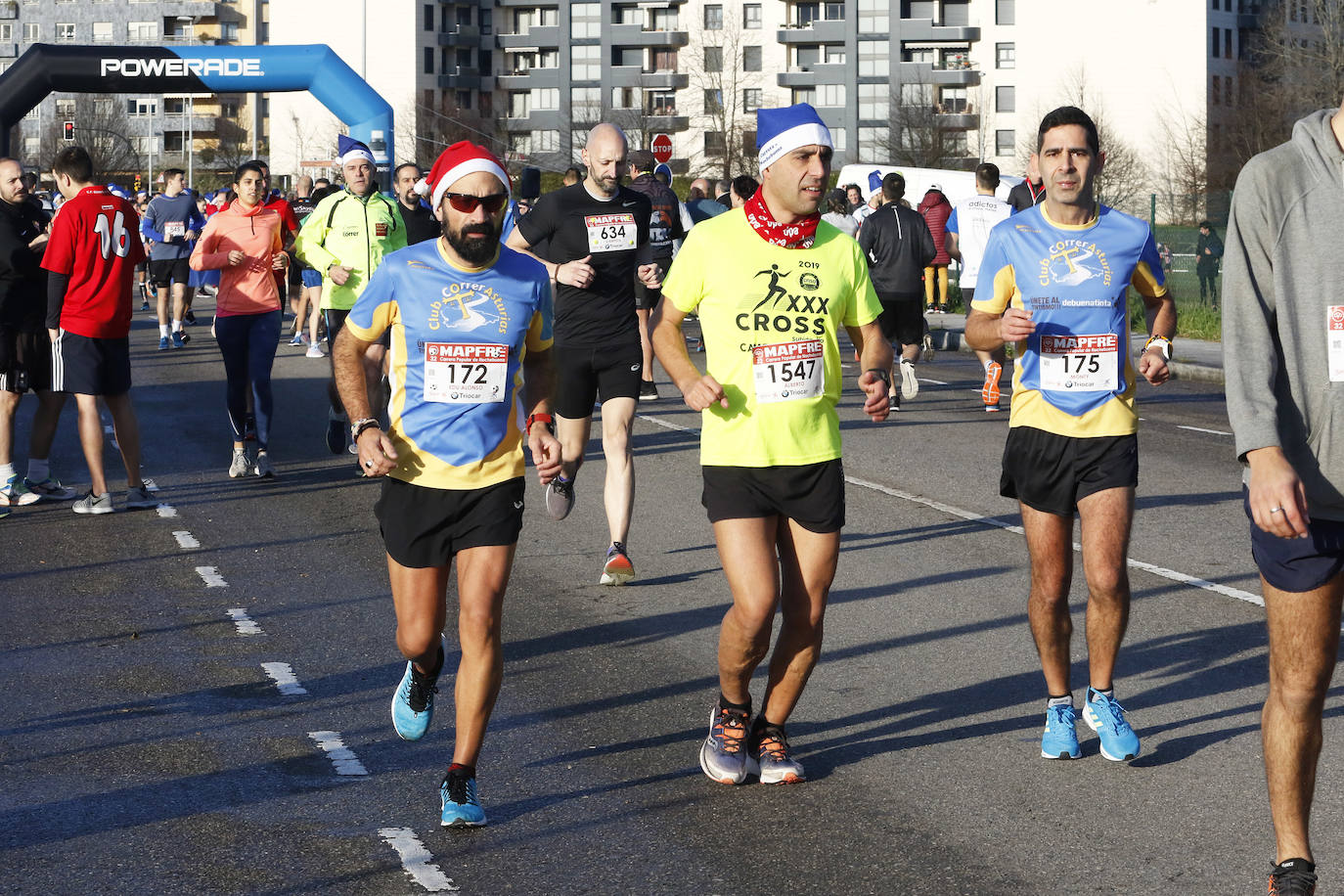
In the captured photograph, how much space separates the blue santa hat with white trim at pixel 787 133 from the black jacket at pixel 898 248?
10.7 metres

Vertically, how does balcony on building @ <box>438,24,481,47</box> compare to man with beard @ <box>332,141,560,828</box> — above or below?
above

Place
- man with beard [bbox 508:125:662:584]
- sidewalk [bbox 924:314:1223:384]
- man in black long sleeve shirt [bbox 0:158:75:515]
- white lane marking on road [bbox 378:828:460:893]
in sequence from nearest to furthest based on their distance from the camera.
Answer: white lane marking on road [bbox 378:828:460:893] → man with beard [bbox 508:125:662:584] → man in black long sleeve shirt [bbox 0:158:75:515] → sidewalk [bbox 924:314:1223:384]

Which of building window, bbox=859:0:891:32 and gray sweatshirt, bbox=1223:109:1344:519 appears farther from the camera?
building window, bbox=859:0:891:32

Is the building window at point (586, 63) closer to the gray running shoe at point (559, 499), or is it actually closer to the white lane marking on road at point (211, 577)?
the white lane marking on road at point (211, 577)

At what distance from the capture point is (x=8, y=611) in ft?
27.2

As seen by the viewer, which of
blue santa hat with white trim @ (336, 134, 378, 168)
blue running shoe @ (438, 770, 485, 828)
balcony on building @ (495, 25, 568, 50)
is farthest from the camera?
balcony on building @ (495, 25, 568, 50)

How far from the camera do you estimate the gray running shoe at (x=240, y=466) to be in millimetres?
12562

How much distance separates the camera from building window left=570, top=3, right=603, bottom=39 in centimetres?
10750

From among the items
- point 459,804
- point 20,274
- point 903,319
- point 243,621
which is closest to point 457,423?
point 459,804

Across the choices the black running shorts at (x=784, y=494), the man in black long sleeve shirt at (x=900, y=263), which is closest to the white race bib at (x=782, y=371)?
the black running shorts at (x=784, y=494)

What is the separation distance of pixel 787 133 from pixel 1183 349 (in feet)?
60.9

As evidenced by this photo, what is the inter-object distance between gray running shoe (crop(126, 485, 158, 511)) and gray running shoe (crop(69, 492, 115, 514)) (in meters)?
0.17

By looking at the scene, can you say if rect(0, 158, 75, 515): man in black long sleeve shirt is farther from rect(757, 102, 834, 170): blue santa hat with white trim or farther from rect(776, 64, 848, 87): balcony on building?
rect(776, 64, 848, 87): balcony on building

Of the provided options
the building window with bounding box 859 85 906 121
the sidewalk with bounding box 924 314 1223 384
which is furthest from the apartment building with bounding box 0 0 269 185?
the sidewalk with bounding box 924 314 1223 384
